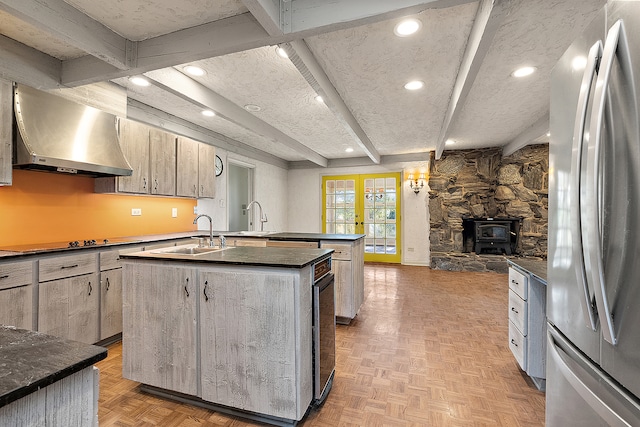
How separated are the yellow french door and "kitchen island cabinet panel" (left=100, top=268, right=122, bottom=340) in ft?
16.7

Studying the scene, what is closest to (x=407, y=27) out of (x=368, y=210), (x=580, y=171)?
(x=580, y=171)

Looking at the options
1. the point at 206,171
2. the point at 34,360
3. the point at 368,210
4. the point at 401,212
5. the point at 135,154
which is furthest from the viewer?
the point at 368,210

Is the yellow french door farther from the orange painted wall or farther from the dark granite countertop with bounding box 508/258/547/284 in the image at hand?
the dark granite countertop with bounding box 508/258/547/284

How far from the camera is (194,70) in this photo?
2803 mm

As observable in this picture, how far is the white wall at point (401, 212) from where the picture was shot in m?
6.72

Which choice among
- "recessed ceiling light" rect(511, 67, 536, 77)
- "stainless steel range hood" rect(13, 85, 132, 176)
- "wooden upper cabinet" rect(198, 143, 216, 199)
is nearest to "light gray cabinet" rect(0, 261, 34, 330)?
"stainless steel range hood" rect(13, 85, 132, 176)

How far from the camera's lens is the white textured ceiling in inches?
73.5

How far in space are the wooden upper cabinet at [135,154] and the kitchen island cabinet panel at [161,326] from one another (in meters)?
1.66

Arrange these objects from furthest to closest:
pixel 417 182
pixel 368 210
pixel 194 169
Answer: pixel 368 210 < pixel 417 182 < pixel 194 169

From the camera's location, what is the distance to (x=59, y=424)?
2.15ft

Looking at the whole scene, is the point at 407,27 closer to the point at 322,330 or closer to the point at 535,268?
the point at 535,268

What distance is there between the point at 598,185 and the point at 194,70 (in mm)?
3047

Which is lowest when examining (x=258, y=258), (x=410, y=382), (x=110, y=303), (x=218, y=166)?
(x=410, y=382)

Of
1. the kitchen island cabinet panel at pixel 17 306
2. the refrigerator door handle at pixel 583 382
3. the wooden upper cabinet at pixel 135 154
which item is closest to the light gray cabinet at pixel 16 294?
the kitchen island cabinet panel at pixel 17 306
